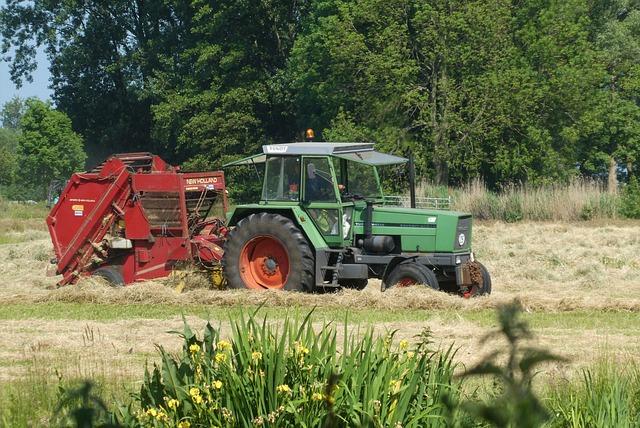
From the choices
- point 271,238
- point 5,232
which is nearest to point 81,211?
point 271,238

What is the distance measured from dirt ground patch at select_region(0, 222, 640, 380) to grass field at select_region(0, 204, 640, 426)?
0.02m

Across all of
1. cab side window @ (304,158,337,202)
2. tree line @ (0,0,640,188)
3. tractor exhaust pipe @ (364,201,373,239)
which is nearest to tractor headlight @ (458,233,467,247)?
tractor exhaust pipe @ (364,201,373,239)

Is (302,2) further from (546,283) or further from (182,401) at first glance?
(182,401)

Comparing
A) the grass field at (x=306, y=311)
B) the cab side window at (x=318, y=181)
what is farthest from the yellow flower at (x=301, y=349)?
the cab side window at (x=318, y=181)

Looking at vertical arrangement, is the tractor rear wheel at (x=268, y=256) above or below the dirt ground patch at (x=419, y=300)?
above

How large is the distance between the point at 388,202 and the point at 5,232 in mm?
21903

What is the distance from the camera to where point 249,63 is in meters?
56.8

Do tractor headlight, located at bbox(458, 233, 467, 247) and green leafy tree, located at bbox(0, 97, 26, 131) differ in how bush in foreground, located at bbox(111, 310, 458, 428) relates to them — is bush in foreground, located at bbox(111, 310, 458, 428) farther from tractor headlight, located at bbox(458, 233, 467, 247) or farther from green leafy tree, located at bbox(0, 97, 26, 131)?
green leafy tree, located at bbox(0, 97, 26, 131)

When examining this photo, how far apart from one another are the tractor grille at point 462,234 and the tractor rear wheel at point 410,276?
686mm

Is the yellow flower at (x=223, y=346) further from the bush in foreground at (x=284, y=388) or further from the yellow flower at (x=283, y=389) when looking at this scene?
the yellow flower at (x=283, y=389)

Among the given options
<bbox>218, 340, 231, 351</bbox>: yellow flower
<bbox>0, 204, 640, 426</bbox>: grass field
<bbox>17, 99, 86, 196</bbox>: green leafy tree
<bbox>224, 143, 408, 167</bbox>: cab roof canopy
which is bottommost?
<bbox>0, 204, 640, 426</bbox>: grass field

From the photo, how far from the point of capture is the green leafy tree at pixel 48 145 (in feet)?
200

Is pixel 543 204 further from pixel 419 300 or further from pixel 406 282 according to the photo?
pixel 419 300

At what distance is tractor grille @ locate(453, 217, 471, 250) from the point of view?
16.5 m
